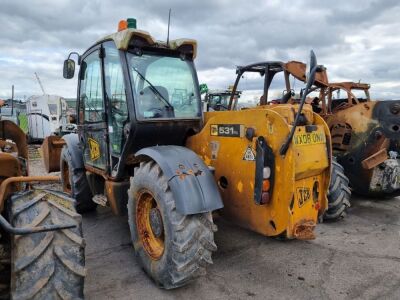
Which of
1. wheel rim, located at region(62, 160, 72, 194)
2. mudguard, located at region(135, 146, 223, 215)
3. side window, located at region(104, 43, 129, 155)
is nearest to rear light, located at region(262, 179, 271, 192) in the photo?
mudguard, located at region(135, 146, 223, 215)

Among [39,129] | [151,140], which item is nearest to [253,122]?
[151,140]

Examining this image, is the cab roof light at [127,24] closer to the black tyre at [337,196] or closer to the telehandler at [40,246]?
the telehandler at [40,246]

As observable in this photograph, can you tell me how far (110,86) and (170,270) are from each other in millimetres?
2272

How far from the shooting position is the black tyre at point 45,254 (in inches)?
93.0

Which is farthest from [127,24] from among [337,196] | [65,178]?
[337,196]

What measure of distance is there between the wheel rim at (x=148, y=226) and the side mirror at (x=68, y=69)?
7.03 feet

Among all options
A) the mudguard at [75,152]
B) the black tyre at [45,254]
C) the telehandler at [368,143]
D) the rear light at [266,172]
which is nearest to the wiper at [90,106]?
the mudguard at [75,152]

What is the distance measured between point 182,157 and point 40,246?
1492mm

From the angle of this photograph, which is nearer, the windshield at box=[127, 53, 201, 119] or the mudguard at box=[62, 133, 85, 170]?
the windshield at box=[127, 53, 201, 119]

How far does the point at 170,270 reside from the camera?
10.8 feet

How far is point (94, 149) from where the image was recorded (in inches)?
197

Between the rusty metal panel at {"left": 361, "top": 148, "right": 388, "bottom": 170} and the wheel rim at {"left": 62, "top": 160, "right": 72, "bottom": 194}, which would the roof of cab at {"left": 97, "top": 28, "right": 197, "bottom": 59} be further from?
the rusty metal panel at {"left": 361, "top": 148, "right": 388, "bottom": 170}

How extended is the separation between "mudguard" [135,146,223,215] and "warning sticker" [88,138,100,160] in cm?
156

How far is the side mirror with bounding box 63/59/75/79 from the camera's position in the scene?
4.89m
